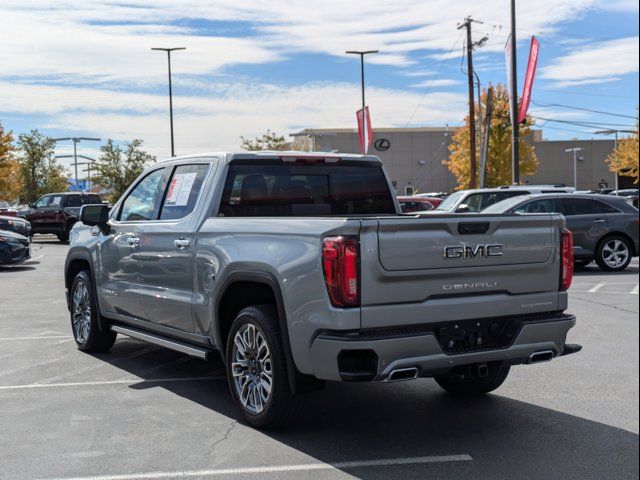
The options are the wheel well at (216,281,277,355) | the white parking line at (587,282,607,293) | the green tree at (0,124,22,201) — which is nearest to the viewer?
the wheel well at (216,281,277,355)

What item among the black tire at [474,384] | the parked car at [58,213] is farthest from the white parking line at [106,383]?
the parked car at [58,213]

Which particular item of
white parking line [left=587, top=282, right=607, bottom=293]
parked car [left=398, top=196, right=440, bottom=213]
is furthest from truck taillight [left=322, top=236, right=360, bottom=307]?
parked car [left=398, top=196, right=440, bottom=213]

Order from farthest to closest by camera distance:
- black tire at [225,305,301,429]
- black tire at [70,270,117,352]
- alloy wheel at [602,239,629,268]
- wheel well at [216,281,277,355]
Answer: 1. alloy wheel at [602,239,629,268]
2. black tire at [70,270,117,352]
3. wheel well at [216,281,277,355]
4. black tire at [225,305,301,429]

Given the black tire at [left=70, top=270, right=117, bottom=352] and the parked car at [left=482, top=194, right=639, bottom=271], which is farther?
the parked car at [left=482, top=194, right=639, bottom=271]

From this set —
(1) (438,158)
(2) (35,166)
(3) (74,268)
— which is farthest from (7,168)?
(1) (438,158)

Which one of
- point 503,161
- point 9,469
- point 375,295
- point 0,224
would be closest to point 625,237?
point 375,295

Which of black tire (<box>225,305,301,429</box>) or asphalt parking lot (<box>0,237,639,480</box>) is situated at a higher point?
black tire (<box>225,305,301,429</box>)

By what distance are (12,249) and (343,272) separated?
1539 cm

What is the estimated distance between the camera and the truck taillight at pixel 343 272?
4.54 m

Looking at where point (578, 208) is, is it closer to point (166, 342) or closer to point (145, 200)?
point (145, 200)

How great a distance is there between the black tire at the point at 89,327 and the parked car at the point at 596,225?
9.74 meters

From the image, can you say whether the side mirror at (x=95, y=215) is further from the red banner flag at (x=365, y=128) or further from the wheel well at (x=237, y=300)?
the red banner flag at (x=365, y=128)

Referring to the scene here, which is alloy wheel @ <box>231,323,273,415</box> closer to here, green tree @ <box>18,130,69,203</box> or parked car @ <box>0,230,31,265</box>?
parked car @ <box>0,230,31,265</box>

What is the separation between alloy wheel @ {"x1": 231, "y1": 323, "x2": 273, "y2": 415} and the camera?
17.2ft
